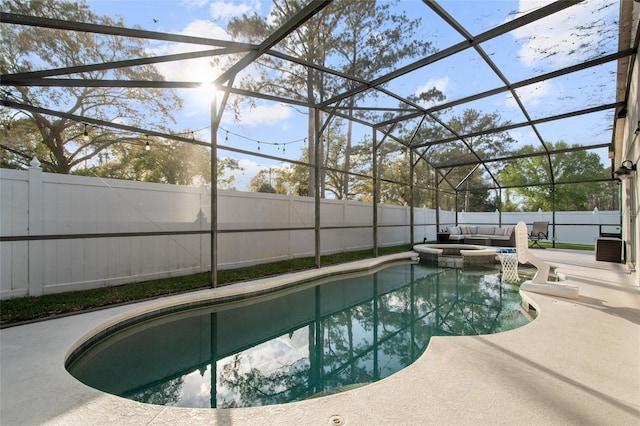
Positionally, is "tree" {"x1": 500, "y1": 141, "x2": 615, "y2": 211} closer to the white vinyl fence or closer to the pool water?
the pool water

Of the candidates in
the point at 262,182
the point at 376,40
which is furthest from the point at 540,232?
the point at 262,182

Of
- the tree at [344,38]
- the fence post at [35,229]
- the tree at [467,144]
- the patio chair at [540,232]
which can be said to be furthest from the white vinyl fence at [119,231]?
the patio chair at [540,232]

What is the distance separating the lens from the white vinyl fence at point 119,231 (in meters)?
4.09

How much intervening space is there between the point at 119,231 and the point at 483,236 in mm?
11818

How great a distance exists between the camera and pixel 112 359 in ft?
10.2

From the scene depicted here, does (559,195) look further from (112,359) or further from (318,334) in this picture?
(112,359)

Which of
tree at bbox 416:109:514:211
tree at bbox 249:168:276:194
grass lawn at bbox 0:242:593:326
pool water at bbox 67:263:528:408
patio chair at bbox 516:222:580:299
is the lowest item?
pool water at bbox 67:263:528:408

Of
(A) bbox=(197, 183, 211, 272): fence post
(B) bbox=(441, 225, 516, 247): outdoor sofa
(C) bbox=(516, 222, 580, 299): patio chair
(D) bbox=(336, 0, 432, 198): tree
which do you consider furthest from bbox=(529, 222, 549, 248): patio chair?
(A) bbox=(197, 183, 211, 272): fence post

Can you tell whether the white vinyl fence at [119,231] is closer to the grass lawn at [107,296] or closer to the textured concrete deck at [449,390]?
the grass lawn at [107,296]

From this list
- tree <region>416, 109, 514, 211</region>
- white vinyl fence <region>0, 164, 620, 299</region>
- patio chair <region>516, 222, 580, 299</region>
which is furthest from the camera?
tree <region>416, 109, 514, 211</region>

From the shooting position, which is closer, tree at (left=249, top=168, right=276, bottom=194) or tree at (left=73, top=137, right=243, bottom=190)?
tree at (left=73, top=137, right=243, bottom=190)

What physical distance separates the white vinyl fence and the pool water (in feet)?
5.47

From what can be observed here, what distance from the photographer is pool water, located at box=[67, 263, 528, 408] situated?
8.86ft

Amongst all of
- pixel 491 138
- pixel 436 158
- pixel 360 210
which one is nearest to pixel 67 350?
pixel 360 210
